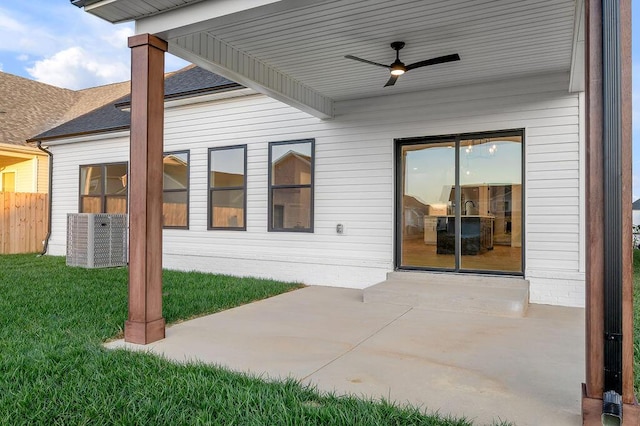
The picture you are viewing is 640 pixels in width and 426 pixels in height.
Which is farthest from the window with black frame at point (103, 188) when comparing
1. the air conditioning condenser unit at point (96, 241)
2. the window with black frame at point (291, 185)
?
the window with black frame at point (291, 185)

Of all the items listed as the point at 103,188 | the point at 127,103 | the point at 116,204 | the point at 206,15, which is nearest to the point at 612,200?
the point at 206,15

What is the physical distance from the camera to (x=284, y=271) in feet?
24.5

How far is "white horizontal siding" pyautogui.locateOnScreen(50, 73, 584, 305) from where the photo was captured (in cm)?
558

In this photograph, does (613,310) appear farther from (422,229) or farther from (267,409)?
(422,229)

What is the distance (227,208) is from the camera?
823cm

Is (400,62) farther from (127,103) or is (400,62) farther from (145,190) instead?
(127,103)

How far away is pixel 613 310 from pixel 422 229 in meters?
4.46

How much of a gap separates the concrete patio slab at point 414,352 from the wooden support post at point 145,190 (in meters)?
0.25

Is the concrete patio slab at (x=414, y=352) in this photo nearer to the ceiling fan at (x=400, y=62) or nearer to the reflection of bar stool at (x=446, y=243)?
the reflection of bar stool at (x=446, y=243)

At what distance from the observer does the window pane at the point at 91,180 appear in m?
10.2

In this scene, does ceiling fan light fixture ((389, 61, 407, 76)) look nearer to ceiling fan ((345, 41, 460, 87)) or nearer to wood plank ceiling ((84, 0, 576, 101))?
ceiling fan ((345, 41, 460, 87))

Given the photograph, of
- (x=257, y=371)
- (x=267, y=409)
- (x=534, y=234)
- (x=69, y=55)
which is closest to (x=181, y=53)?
(x=257, y=371)

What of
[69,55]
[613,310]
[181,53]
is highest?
[69,55]

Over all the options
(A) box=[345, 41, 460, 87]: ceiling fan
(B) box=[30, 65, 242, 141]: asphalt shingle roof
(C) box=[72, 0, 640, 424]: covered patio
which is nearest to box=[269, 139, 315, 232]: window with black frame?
(C) box=[72, 0, 640, 424]: covered patio
